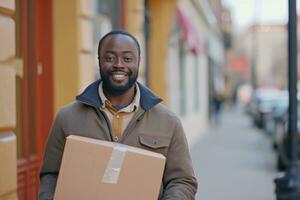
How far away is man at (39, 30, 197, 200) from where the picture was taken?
3008 millimetres

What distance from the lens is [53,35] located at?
22.7ft

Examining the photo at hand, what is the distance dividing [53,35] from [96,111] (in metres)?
4.05

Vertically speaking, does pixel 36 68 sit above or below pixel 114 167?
above

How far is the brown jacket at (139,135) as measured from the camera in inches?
118

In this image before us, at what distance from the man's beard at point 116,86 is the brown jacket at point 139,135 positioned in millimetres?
63

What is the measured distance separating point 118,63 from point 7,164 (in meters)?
2.19

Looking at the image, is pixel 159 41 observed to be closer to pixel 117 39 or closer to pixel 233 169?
pixel 233 169

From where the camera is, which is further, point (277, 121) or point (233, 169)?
point (277, 121)

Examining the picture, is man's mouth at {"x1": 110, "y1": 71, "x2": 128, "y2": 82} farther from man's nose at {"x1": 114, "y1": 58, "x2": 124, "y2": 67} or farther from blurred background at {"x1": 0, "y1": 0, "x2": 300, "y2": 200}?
blurred background at {"x1": 0, "y1": 0, "x2": 300, "y2": 200}

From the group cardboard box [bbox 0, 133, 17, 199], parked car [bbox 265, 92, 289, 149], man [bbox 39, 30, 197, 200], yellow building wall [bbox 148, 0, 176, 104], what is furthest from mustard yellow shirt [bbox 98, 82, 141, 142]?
parked car [bbox 265, 92, 289, 149]

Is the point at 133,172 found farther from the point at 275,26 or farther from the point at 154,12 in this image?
the point at 275,26

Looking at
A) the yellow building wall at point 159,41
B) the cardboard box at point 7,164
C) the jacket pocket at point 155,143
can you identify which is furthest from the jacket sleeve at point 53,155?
the yellow building wall at point 159,41

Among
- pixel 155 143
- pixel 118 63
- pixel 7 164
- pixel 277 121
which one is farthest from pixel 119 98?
pixel 277 121

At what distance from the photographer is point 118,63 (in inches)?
118
